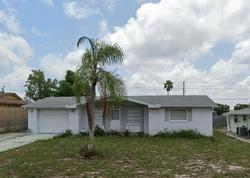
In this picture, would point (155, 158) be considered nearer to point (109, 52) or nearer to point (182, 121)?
point (109, 52)

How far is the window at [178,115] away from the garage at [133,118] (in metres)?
2.39

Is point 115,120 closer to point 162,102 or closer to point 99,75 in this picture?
point 162,102

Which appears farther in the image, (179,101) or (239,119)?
(239,119)

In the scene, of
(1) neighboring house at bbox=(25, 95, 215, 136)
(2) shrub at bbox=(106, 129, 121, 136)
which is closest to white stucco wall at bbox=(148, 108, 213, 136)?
(1) neighboring house at bbox=(25, 95, 215, 136)

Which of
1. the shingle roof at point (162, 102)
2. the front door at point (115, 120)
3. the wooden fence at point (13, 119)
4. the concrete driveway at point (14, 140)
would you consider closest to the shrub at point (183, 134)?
the shingle roof at point (162, 102)

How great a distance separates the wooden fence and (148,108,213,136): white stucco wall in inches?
468

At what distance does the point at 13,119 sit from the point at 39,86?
15.0m

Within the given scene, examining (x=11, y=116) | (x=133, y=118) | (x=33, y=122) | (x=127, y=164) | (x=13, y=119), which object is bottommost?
(x=127, y=164)

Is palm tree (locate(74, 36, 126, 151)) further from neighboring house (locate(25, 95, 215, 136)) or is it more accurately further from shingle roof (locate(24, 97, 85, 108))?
shingle roof (locate(24, 97, 85, 108))

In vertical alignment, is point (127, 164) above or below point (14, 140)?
above

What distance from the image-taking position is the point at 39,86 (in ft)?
144

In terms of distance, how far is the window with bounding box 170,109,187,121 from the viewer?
23844mm

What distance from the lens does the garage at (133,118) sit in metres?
25.1

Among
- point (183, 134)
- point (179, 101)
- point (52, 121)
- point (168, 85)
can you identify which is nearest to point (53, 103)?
point (52, 121)
